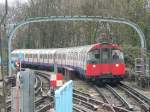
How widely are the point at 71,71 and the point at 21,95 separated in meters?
24.0

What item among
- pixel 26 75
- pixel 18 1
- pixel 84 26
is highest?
pixel 18 1

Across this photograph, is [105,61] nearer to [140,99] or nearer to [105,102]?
[140,99]

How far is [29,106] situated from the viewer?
507 inches

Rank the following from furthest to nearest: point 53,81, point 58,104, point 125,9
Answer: point 125,9 → point 53,81 → point 58,104

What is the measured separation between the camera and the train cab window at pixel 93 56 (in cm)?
3094

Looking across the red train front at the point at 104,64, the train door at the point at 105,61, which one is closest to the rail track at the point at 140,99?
the red train front at the point at 104,64

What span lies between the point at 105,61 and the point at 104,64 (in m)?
0.21

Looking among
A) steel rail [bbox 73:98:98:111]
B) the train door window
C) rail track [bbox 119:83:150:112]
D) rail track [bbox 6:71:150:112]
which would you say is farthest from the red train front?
steel rail [bbox 73:98:98:111]

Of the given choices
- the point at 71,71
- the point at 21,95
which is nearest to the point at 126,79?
the point at 71,71

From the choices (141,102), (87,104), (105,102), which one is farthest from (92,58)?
(87,104)

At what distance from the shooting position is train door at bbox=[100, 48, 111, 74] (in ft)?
102

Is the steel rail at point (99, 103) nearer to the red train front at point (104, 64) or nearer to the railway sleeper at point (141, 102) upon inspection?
the railway sleeper at point (141, 102)

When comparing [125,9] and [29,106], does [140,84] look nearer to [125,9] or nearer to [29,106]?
[29,106]

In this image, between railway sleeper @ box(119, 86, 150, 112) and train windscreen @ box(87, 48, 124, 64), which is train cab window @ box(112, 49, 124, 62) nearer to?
train windscreen @ box(87, 48, 124, 64)
